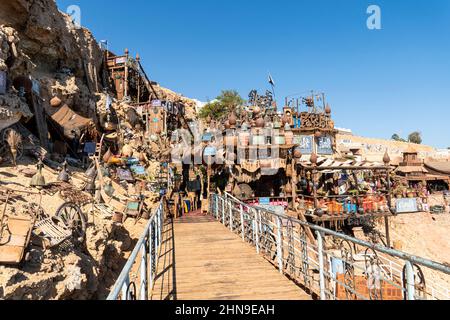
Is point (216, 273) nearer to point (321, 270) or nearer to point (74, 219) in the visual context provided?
point (321, 270)

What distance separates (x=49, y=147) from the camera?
1759 cm

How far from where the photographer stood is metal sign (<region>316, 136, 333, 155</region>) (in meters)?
27.7

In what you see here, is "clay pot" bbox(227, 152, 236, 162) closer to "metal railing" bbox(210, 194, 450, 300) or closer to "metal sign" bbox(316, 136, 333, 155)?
"metal railing" bbox(210, 194, 450, 300)

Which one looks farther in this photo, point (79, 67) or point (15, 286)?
point (79, 67)

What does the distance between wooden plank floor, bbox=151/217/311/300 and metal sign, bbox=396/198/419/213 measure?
884 inches

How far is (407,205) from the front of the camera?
87.0ft

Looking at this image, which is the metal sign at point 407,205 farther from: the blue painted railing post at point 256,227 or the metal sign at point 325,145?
the blue painted railing post at point 256,227

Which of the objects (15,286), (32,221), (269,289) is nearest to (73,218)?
(32,221)

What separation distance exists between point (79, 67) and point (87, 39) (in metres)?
6.47

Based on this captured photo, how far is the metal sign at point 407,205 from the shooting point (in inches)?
1027

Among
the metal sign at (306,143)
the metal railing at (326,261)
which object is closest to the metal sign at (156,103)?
the metal sign at (306,143)

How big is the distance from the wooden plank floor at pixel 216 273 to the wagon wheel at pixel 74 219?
3.11 m

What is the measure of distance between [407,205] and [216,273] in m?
26.5
